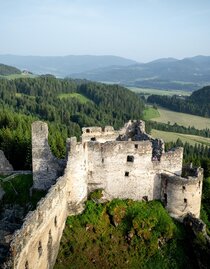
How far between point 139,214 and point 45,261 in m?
12.2

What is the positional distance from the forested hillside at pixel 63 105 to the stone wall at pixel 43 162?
2244 cm

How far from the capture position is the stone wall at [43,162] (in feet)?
127

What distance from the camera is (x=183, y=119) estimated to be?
583 feet

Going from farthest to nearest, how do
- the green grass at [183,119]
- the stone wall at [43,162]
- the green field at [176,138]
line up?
the green grass at [183,119] < the green field at [176,138] < the stone wall at [43,162]

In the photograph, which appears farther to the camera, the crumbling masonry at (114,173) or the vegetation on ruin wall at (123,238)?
the crumbling masonry at (114,173)

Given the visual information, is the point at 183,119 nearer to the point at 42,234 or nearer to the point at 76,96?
the point at 76,96

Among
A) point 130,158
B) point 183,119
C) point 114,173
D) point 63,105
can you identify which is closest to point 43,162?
point 114,173

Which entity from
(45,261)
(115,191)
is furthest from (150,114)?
(45,261)

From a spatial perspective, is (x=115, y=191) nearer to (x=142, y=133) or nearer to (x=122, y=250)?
(x=122, y=250)

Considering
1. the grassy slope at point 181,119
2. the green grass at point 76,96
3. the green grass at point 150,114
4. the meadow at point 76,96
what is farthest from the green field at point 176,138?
the green grass at point 76,96

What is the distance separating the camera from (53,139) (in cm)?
6012

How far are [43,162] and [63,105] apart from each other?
348 ft

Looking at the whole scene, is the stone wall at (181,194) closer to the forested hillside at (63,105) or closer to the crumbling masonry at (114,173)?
the crumbling masonry at (114,173)

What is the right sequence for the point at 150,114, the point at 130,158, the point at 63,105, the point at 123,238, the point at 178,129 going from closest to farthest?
the point at 123,238 < the point at 130,158 < the point at 63,105 < the point at 178,129 < the point at 150,114
